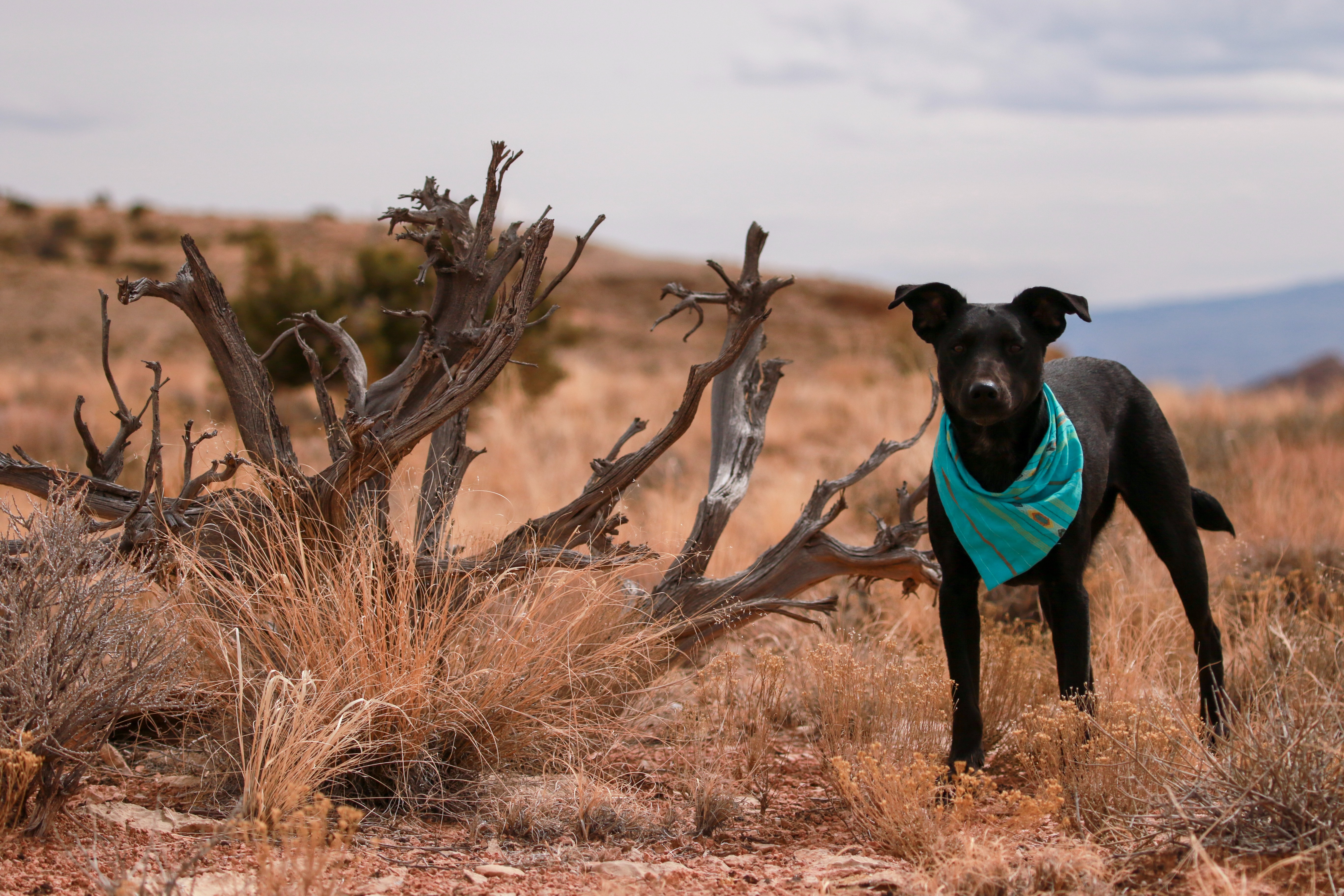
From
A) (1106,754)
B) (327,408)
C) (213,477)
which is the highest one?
(327,408)

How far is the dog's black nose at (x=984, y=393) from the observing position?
3.51 meters

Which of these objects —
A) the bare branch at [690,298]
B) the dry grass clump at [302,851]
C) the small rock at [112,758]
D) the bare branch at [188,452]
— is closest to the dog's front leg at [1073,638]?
the bare branch at [690,298]

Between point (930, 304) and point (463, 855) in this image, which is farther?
point (930, 304)

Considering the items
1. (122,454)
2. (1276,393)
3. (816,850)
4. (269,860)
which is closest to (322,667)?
(269,860)

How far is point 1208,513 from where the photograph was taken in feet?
15.9

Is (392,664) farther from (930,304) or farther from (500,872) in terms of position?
(930,304)

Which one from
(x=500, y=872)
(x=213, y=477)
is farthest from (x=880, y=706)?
(x=213, y=477)

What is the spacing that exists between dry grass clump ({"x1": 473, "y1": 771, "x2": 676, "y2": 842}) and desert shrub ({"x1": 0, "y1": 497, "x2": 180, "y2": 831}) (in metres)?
1.16

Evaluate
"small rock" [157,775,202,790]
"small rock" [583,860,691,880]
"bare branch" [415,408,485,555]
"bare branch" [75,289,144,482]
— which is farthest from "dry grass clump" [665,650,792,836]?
"bare branch" [75,289,144,482]

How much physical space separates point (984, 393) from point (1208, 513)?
199cm

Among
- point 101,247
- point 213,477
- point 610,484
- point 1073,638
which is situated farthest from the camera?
point 101,247

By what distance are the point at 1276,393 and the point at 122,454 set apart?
1825 centimetres

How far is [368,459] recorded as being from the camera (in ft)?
13.5

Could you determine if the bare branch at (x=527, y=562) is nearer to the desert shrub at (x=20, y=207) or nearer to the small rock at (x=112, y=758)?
the small rock at (x=112, y=758)
